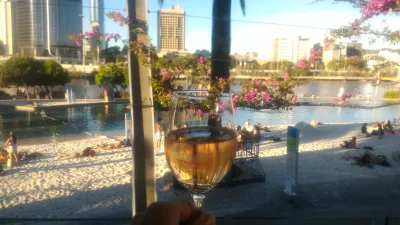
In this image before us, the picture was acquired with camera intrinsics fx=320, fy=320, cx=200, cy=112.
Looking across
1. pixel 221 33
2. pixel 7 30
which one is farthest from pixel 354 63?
pixel 7 30

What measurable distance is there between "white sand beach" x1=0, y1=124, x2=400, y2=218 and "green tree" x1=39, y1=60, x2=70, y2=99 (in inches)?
79.6

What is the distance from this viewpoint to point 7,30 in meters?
4.15

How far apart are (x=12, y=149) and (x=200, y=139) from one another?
866cm

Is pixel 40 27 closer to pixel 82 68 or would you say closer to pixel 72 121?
pixel 82 68

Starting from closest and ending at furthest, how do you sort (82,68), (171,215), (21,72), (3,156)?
(171,215), (82,68), (21,72), (3,156)

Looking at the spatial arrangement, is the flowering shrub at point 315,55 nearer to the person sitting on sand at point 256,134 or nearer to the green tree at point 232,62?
the green tree at point 232,62

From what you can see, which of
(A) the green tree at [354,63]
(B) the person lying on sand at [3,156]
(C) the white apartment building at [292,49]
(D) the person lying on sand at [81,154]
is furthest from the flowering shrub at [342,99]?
(B) the person lying on sand at [3,156]

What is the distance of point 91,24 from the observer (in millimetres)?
3271

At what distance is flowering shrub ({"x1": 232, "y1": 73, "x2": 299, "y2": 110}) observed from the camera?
4.05 metres

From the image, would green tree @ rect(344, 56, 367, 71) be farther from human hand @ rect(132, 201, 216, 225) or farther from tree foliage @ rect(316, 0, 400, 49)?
human hand @ rect(132, 201, 216, 225)

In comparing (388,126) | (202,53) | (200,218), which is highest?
(202,53)

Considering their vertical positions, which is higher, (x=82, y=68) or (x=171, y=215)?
(x=82, y=68)

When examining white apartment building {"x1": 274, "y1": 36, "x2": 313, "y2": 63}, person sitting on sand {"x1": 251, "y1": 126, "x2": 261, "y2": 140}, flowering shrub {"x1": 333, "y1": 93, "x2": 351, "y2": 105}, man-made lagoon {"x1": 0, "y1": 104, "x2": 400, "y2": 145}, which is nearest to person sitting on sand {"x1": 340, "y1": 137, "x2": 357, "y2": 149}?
man-made lagoon {"x1": 0, "y1": 104, "x2": 400, "y2": 145}

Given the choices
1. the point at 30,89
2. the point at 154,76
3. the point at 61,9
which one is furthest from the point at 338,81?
the point at 30,89
